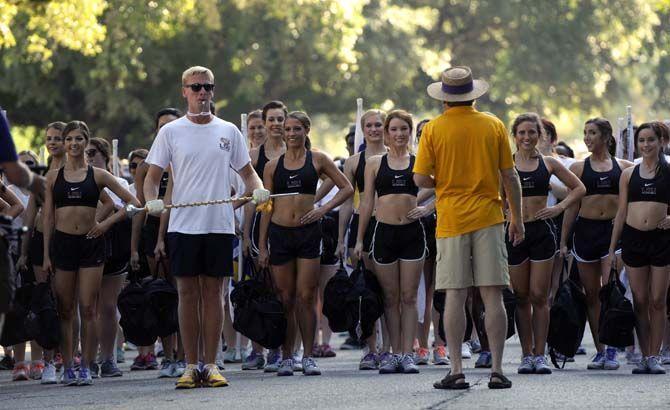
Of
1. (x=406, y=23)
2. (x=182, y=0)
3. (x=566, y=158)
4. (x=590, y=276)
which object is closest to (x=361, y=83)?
(x=406, y=23)

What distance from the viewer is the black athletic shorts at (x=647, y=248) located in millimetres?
13797

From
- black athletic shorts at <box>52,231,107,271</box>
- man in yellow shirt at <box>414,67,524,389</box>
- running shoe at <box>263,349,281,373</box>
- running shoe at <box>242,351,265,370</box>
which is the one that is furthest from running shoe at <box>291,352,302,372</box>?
man in yellow shirt at <box>414,67,524,389</box>

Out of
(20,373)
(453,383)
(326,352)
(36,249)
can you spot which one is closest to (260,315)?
(36,249)

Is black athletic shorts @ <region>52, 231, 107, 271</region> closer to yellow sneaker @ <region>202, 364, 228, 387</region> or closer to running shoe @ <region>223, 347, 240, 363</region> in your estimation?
yellow sneaker @ <region>202, 364, 228, 387</region>

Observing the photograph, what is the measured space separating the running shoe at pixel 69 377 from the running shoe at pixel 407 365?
8.22 feet

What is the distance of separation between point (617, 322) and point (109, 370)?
420 cm

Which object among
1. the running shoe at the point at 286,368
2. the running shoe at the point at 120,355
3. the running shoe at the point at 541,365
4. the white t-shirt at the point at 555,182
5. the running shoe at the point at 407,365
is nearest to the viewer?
the running shoe at the point at 541,365

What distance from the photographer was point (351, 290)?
563 inches

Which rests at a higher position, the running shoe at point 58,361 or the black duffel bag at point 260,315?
the black duffel bag at point 260,315

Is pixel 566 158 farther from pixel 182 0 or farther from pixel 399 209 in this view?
pixel 182 0

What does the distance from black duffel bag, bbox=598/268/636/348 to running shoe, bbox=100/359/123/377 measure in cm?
399

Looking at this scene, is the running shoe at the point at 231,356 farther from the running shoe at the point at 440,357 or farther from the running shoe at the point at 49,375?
the running shoe at the point at 49,375

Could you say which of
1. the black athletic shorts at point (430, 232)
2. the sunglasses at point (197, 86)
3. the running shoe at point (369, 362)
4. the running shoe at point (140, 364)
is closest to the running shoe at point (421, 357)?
the running shoe at point (369, 362)

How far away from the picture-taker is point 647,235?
45.4ft
